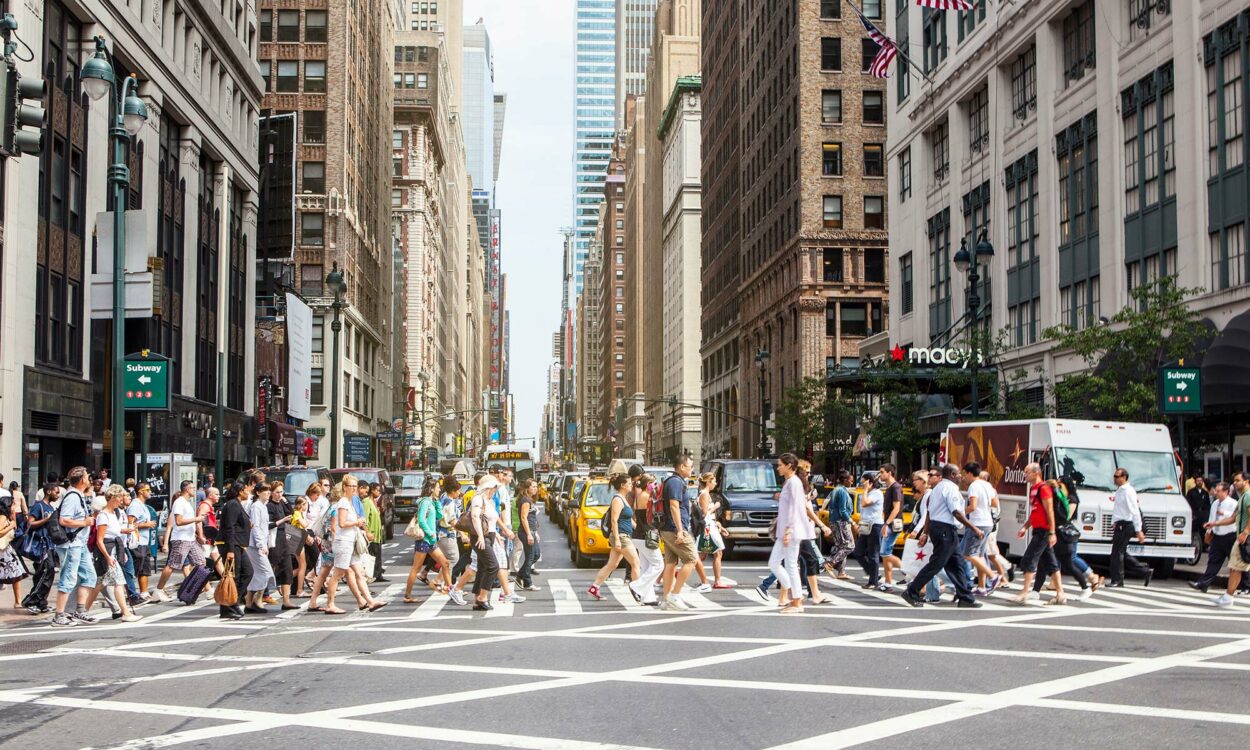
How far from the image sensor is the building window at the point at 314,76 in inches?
3007

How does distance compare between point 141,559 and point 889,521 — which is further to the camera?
point 889,521

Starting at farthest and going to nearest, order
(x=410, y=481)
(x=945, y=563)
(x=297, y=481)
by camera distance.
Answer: (x=410, y=481)
(x=297, y=481)
(x=945, y=563)

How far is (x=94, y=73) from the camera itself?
20.3 metres

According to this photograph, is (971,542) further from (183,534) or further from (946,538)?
(183,534)

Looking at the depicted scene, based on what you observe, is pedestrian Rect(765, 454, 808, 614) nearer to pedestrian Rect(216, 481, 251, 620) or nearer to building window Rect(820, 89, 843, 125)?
pedestrian Rect(216, 481, 251, 620)

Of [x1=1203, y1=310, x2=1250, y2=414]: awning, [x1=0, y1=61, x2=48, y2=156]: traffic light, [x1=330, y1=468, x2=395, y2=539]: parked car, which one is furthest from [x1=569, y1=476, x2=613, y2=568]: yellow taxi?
[x1=0, y1=61, x2=48, y2=156]: traffic light

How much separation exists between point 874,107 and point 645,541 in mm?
60406

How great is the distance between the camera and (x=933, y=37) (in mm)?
55719

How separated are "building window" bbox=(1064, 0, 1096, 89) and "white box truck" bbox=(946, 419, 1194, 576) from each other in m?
20.2

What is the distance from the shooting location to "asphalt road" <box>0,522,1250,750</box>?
8.63 meters

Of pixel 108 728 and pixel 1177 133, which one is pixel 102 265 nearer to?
pixel 108 728

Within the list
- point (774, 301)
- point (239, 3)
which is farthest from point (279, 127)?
point (774, 301)

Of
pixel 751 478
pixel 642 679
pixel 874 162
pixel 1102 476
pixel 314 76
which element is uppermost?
pixel 314 76

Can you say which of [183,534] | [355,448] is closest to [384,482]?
[183,534]
